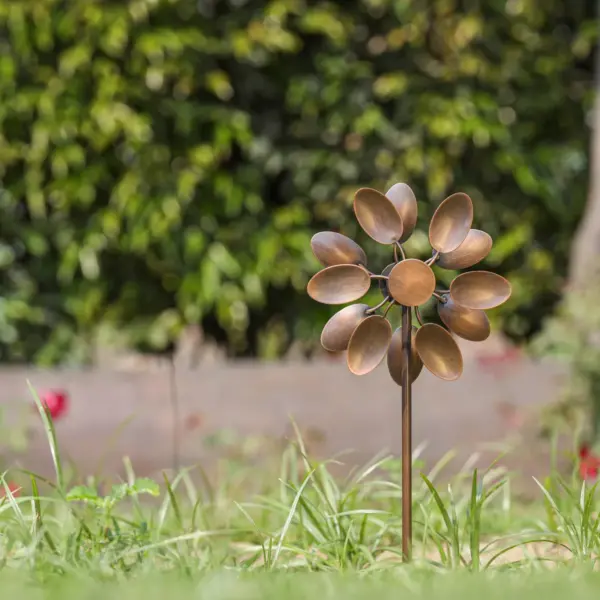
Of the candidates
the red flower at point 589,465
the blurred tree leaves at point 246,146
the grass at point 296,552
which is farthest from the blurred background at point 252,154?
the grass at point 296,552

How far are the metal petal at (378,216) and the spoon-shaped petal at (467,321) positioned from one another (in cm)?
24

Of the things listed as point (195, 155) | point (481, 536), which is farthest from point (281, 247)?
point (481, 536)

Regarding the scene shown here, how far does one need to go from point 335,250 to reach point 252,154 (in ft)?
10.00

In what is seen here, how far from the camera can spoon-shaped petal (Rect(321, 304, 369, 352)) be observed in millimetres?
2543

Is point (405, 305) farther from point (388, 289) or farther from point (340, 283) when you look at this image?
point (340, 283)

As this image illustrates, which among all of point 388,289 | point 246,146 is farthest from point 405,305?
point 246,146

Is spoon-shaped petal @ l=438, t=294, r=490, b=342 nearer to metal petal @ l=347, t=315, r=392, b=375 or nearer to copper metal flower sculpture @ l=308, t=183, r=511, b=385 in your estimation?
copper metal flower sculpture @ l=308, t=183, r=511, b=385

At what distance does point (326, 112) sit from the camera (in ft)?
18.5

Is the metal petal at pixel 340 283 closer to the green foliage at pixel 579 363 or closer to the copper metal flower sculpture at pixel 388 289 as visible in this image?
the copper metal flower sculpture at pixel 388 289

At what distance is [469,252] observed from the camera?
256 cm

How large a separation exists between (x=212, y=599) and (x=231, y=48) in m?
4.02

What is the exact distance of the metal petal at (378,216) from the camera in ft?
8.31

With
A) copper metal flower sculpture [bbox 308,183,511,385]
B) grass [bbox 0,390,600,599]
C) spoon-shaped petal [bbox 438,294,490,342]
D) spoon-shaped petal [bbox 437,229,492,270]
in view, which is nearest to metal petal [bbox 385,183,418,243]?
copper metal flower sculpture [bbox 308,183,511,385]

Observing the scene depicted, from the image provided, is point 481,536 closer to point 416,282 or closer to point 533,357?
point 416,282
